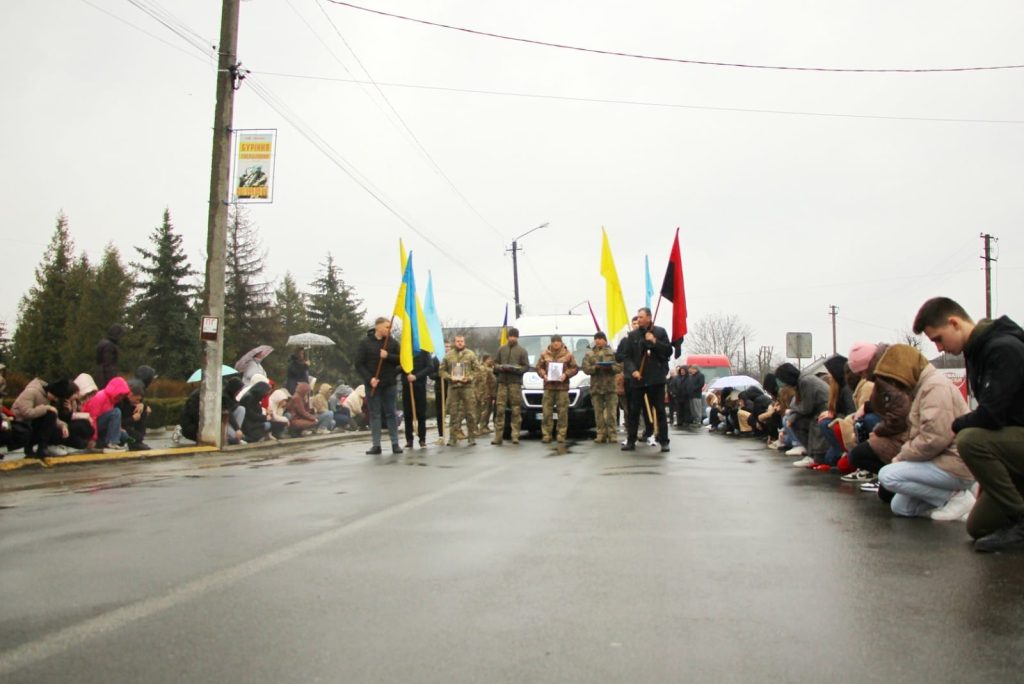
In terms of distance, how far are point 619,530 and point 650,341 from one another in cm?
809

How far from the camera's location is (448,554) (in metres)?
5.69

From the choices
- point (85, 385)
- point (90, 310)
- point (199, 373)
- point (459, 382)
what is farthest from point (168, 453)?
point (90, 310)

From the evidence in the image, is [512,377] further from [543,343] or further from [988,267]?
[988,267]

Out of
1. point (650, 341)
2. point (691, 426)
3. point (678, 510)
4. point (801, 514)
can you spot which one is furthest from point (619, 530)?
point (691, 426)

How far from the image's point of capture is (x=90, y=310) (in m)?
51.5

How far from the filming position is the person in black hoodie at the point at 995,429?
573 cm

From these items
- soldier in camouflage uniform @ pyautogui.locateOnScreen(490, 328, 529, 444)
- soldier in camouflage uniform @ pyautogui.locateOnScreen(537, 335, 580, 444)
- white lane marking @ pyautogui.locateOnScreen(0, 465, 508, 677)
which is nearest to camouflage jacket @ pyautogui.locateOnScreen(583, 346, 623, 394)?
soldier in camouflage uniform @ pyautogui.locateOnScreen(537, 335, 580, 444)

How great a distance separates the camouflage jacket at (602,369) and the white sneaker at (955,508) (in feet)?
31.1

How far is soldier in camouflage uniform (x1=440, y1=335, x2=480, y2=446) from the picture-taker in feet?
52.5

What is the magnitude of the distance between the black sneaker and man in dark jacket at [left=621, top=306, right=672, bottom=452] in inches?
334

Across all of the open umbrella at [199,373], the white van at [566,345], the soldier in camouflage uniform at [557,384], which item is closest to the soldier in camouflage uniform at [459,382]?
the soldier in camouflage uniform at [557,384]

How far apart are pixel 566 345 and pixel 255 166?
22.3 ft

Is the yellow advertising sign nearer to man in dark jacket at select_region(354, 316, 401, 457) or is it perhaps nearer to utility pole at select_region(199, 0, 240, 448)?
utility pole at select_region(199, 0, 240, 448)

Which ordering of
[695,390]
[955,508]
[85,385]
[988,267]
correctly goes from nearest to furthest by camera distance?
[955,508] → [85,385] → [695,390] → [988,267]
